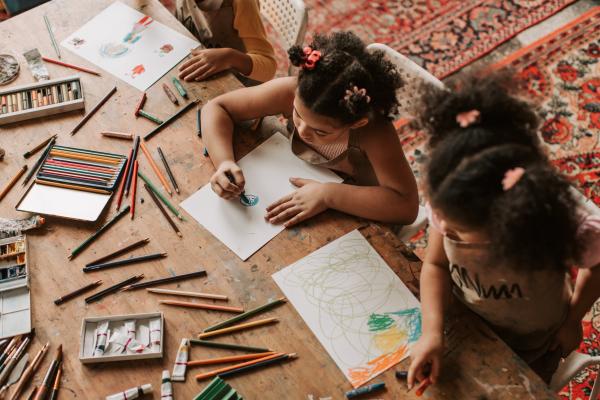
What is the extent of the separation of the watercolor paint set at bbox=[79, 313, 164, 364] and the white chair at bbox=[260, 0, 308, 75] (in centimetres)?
97

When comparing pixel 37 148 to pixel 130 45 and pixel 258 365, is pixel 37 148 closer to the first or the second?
pixel 130 45

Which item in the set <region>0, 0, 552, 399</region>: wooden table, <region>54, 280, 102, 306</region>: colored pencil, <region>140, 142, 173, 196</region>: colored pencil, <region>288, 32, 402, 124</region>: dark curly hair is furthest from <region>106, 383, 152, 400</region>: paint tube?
<region>288, 32, 402, 124</region>: dark curly hair

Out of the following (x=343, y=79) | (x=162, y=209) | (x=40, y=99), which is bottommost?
(x=162, y=209)

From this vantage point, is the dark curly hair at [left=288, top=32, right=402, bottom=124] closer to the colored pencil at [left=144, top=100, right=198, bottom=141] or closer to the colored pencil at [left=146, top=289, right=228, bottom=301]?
the colored pencil at [left=144, top=100, right=198, bottom=141]

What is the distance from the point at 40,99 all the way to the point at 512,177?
117 cm

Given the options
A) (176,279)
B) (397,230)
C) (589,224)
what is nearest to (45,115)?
(176,279)

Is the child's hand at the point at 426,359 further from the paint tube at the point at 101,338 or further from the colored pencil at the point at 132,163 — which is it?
the colored pencil at the point at 132,163

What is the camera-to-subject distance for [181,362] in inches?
42.5

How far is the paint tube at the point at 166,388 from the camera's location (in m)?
1.04

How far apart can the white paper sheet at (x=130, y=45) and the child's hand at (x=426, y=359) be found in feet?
3.19

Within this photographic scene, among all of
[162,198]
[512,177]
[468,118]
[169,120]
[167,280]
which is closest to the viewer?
[512,177]

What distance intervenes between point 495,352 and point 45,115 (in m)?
1.22

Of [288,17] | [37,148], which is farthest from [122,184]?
[288,17]

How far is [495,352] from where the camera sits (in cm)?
107
